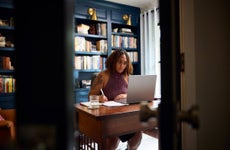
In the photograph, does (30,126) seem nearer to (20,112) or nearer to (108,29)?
(20,112)

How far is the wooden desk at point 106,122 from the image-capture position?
145 centimetres

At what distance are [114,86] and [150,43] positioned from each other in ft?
6.01

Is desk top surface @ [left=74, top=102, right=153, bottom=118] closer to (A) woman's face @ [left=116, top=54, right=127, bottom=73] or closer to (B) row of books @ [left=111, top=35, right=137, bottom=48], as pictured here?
(A) woman's face @ [left=116, top=54, right=127, bottom=73]

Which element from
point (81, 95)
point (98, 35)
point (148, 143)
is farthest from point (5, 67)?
point (148, 143)

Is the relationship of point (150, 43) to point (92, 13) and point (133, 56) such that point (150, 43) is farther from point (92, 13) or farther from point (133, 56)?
point (92, 13)

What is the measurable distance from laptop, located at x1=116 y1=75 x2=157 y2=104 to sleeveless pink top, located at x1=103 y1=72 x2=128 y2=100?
453 millimetres

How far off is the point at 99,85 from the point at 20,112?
1931mm

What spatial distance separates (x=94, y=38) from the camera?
3.78 meters

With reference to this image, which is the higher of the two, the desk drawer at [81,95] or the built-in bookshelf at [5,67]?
the built-in bookshelf at [5,67]

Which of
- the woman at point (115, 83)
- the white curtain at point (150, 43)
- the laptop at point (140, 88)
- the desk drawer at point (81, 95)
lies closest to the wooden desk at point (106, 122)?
the laptop at point (140, 88)

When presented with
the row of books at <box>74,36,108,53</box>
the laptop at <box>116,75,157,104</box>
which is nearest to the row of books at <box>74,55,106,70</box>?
the row of books at <box>74,36,108,53</box>

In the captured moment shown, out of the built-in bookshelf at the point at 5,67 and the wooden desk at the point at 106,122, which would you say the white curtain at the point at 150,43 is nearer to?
the wooden desk at the point at 106,122

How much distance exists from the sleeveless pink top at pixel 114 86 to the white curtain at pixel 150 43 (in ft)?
4.75

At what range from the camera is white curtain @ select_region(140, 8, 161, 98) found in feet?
12.0
